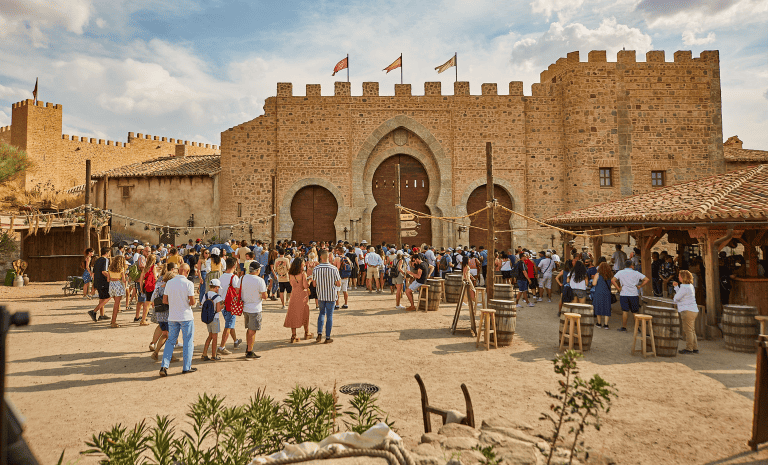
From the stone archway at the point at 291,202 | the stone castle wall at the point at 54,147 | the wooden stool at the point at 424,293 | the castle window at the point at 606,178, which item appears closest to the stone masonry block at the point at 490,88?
the castle window at the point at 606,178

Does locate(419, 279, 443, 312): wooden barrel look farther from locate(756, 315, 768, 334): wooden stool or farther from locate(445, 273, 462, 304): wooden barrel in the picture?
locate(756, 315, 768, 334): wooden stool

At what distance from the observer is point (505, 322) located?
8.39m

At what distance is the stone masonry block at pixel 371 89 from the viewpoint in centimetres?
2186

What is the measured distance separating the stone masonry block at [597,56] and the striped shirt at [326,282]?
65.2ft

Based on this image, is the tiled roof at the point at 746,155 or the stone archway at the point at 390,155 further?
the stone archway at the point at 390,155

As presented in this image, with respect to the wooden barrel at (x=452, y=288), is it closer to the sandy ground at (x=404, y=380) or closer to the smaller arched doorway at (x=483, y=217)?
the sandy ground at (x=404, y=380)

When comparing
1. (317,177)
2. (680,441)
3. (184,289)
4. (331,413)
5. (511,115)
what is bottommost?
(680,441)

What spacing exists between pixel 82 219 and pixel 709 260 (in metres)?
23.5

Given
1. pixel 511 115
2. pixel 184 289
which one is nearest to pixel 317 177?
pixel 511 115

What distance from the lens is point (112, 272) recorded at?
9.52 meters

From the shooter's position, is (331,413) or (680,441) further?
(680,441)

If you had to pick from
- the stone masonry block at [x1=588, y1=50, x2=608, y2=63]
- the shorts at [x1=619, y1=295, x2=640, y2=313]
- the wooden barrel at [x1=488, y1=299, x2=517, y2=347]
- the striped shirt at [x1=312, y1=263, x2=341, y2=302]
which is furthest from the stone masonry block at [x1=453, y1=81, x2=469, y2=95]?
the striped shirt at [x1=312, y1=263, x2=341, y2=302]

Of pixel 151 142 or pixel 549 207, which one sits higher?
pixel 151 142

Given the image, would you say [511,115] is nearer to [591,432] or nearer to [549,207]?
[549,207]
